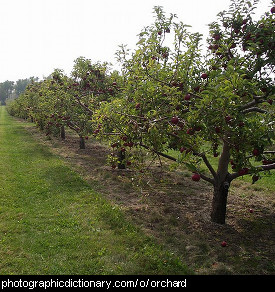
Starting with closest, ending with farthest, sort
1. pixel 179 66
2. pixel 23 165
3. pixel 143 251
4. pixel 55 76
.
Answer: pixel 143 251 → pixel 179 66 → pixel 23 165 → pixel 55 76

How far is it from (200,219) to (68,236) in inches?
127

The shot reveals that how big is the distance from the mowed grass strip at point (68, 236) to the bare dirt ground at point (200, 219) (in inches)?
17.1

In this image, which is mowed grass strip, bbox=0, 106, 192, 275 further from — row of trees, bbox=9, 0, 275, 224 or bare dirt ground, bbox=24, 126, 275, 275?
row of trees, bbox=9, 0, 275, 224

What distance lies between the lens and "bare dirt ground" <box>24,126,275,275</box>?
5.01m

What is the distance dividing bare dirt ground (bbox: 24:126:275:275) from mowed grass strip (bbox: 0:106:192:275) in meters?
0.44

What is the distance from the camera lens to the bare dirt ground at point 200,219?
5.01 metres

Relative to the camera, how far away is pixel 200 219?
21.9 ft

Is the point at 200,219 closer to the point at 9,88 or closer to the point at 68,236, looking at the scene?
the point at 68,236

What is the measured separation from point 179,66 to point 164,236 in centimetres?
370

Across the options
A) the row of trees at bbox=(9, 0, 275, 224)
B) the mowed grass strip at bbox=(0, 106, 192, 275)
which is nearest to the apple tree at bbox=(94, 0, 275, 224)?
the row of trees at bbox=(9, 0, 275, 224)

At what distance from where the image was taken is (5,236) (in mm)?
5762

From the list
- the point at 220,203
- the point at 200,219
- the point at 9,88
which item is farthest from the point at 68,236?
the point at 9,88
